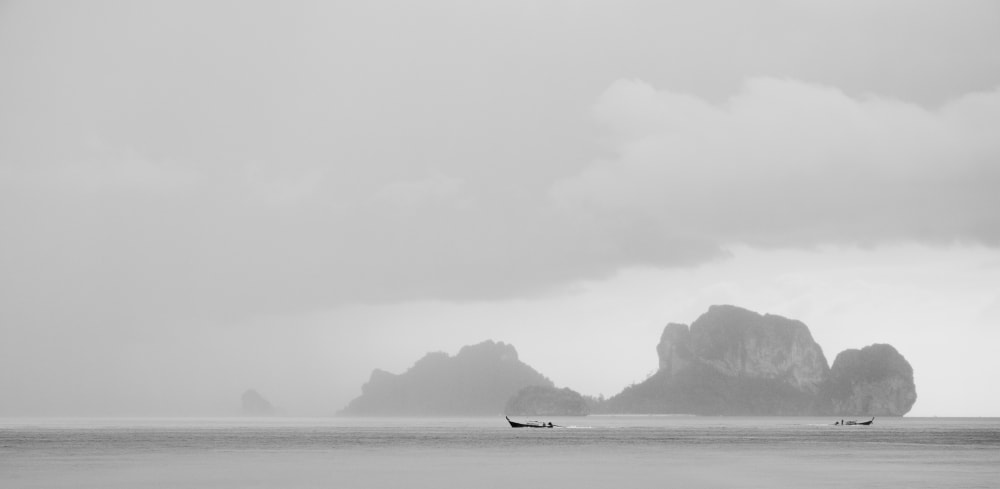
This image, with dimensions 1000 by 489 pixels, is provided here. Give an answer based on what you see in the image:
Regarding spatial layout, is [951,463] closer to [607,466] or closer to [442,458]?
[607,466]

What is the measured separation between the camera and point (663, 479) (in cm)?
8919

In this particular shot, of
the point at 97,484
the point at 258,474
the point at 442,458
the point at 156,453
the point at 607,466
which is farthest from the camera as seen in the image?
the point at 156,453

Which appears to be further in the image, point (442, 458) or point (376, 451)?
point (376, 451)

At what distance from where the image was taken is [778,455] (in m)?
129

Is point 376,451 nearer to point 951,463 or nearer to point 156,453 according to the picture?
point 156,453

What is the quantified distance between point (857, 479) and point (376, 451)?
73.6 meters

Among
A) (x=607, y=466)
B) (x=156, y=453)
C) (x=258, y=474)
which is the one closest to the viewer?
(x=258, y=474)

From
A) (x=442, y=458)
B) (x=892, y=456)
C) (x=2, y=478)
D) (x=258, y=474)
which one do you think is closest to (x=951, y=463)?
(x=892, y=456)

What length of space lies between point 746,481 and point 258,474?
43.2 meters

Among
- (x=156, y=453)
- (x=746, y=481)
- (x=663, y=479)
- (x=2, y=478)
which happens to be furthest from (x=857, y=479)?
(x=156, y=453)

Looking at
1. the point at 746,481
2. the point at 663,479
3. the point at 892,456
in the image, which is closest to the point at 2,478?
the point at 663,479

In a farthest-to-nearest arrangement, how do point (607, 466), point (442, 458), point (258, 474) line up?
1. point (442, 458)
2. point (607, 466)
3. point (258, 474)

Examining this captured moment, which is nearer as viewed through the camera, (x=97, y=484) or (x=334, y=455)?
(x=97, y=484)

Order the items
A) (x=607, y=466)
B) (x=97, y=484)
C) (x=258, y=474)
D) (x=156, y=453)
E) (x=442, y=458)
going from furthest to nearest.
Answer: (x=156, y=453) < (x=442, y=458) < (x=607, y=466) < (x=258, y=474) < (x=97, y=484)
